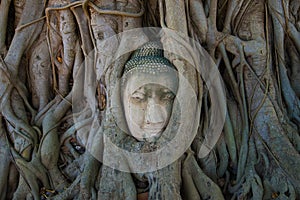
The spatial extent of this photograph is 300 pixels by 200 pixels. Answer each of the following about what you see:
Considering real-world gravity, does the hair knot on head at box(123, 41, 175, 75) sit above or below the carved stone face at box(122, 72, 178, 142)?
above

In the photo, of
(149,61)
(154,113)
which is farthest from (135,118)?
(149,61)

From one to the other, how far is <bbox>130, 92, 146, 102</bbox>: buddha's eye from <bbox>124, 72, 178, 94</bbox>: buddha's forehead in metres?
0.04

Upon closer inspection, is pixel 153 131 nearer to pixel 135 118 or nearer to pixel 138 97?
pixel 135 118

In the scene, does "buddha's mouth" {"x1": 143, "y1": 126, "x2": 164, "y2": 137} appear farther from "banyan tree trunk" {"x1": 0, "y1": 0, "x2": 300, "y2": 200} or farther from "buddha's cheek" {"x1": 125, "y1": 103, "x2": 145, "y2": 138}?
"banyan tree trunk" {"x1": 0, "y1": 0, "x2": 300, "y2": 200}

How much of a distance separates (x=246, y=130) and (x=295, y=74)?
2.51 feet

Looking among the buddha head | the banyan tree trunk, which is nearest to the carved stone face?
the buddha head

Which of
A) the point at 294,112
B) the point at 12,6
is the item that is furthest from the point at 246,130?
the point at 12,6

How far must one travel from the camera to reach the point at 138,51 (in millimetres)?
3164

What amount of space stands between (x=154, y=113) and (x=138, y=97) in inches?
6.4

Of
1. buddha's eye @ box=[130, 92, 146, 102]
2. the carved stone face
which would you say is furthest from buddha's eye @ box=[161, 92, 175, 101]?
buddha's eye @ box=[130, 92, 146, 102]

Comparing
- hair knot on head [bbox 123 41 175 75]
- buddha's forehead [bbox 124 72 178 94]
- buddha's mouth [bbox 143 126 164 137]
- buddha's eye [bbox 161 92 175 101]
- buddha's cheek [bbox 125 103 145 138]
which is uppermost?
hair knot on head [bbox 123 41 175 75]

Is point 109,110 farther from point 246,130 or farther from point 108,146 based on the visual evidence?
point 246,130

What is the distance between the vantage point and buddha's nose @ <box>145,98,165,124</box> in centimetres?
299

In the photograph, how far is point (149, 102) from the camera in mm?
3018
